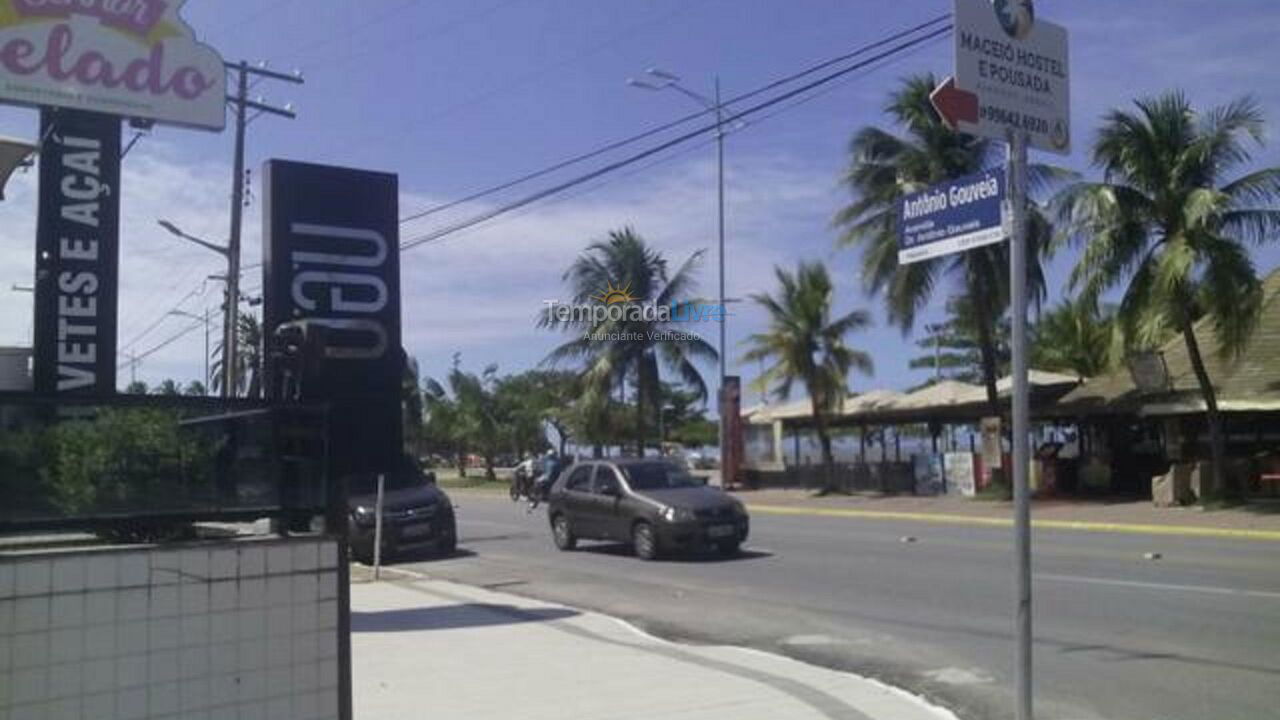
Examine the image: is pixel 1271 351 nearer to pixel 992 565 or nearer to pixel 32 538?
pixel 992 565

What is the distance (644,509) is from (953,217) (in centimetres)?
1439

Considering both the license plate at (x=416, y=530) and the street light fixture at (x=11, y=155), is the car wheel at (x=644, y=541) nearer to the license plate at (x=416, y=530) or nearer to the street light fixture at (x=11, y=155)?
the license plate at (x=416, y=530)

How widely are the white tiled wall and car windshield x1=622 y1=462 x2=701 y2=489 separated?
15.1 metres

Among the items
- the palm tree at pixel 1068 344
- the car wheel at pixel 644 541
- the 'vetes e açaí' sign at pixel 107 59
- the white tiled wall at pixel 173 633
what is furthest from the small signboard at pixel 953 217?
the palm tree at pixel 1068 344

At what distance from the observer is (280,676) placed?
235 inches

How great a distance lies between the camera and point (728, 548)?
20.4 m

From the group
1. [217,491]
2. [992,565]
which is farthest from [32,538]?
[992,565]

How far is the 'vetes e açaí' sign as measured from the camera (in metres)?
10.2

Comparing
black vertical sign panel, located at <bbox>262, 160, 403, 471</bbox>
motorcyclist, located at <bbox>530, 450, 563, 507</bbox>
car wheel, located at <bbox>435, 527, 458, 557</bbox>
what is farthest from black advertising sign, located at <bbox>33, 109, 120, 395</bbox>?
motorcyclist, located at <bbox>530, 450, 563, 507</bbox>

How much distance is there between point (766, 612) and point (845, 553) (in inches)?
262

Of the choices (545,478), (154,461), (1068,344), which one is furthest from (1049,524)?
(1068,344)

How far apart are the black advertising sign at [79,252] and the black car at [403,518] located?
8.88 metres

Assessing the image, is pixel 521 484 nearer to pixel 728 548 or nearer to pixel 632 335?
pixel 632 335

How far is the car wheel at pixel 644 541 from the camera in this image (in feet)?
66.3
